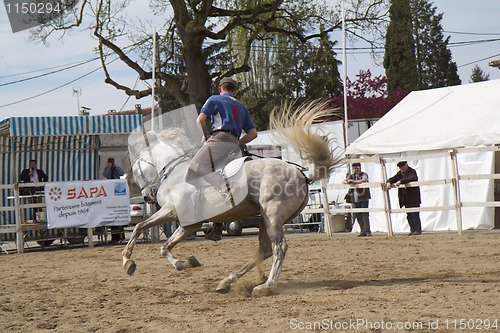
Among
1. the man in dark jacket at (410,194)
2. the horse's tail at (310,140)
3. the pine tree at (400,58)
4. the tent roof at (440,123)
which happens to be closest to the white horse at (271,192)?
the horse's tail at (310,140)

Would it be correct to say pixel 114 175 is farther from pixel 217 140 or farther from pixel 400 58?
pixel 400 58

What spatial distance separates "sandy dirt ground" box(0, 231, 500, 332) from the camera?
176 inches

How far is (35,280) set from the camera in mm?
7891

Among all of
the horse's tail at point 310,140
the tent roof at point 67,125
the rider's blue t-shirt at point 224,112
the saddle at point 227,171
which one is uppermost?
the tent roof at point 67,125

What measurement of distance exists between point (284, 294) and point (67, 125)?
1103cm

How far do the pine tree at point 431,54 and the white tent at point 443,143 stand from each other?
36.5 metres

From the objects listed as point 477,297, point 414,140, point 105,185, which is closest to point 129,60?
point 105,185

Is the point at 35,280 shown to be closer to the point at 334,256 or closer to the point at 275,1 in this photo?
the point at 334,256

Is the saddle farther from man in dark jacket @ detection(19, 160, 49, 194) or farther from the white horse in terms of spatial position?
man in dark jacket @ detection(19, 160, 49, 194)

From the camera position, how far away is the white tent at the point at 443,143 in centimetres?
1373

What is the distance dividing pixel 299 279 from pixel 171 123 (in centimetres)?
301

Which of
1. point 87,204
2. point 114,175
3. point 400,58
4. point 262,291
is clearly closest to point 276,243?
point 262,291

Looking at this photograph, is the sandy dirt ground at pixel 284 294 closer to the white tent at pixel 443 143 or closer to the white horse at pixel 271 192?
the white horse at pixel 271 192

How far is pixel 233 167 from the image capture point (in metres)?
6.38
